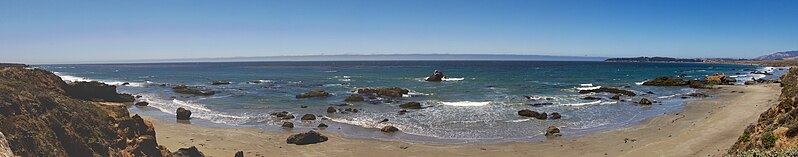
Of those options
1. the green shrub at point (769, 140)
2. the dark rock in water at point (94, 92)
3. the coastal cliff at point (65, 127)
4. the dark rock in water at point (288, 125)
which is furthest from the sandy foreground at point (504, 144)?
the dark rock in water at point (94, 92)

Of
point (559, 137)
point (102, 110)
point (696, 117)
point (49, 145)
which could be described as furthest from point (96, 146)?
point (696, 117)

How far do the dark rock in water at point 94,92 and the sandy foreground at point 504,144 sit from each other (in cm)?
1159

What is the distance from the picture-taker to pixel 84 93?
34.9 meters

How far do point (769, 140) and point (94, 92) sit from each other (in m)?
41.4

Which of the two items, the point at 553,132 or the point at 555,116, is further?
the point at 555,116

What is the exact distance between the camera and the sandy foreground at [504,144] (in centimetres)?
1964

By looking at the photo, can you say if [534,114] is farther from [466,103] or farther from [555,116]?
Answer: [466,103]

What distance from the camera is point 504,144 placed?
21.7m

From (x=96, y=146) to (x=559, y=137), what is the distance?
19.2 metres

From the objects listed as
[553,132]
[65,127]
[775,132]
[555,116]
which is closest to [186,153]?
[65,127]

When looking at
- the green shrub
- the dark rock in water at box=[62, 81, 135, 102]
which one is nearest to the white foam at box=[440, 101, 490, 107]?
the green shrub

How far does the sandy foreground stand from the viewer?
19641 mm

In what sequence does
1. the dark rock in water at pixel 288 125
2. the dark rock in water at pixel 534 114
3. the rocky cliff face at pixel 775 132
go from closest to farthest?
the rocky cliff face at pixel 775 132 → the dark rock in water at pixel 288 125 → the dark rock in water at pixel 534 114

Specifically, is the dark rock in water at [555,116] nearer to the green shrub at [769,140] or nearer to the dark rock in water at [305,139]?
the dark rock in water at [305,139]
